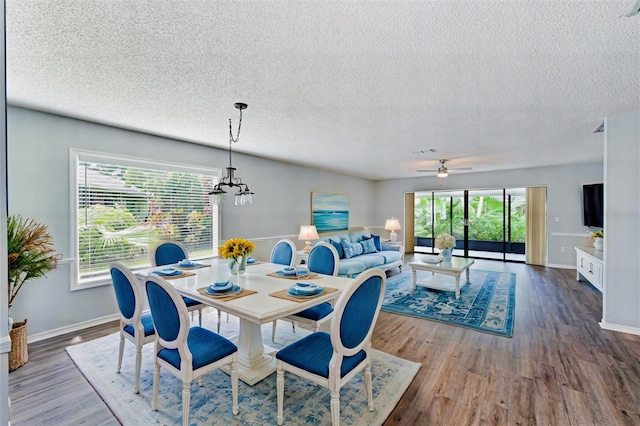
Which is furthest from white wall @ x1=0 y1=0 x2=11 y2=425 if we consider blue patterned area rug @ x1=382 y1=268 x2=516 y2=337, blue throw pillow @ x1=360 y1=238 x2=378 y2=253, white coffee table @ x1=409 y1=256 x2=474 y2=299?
blue throw pillow @ x1=360 y1=238 x2=378 y2=253

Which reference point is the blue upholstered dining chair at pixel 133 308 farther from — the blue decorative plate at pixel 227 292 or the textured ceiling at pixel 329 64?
the textured ceiling at pixel 329 64

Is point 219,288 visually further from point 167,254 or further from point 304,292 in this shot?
point 167,254

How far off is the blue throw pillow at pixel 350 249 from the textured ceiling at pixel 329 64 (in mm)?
2718

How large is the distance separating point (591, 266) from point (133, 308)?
6304 millimetres

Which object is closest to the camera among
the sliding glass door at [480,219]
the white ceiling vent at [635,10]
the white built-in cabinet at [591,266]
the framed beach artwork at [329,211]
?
the white ceiling vent at [635,10]

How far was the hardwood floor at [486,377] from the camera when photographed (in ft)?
6.42

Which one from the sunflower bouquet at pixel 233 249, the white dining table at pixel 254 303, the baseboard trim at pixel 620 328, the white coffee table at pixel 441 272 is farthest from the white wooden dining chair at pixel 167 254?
the baseboard trim at pixel 620 328

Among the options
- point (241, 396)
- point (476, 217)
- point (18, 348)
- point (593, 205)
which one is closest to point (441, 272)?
point (241, 396)

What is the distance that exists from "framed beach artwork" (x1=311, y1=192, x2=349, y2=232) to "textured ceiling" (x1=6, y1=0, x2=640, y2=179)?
3.24 metres

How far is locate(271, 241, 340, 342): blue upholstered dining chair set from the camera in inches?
106

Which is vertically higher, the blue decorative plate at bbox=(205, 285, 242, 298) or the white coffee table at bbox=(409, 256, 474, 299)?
the blue decorative plate at bbox=(205, 285, 242, 298)

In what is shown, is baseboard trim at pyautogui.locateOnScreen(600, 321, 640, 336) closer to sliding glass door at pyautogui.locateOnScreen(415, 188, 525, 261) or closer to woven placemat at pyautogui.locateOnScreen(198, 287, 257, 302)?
woven placemat at pyautogui.locateOnScreen(198, 287, 257, 302)

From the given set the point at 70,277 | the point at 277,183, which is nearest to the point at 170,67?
the point at 70,277

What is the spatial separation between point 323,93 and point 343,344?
2105mm
